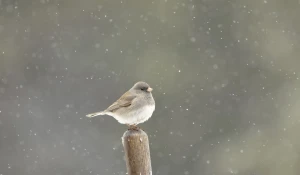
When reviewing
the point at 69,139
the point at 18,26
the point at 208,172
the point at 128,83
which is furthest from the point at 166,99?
the point at 18,26

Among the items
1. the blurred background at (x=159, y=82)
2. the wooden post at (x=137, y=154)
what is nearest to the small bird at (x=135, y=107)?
the wooden post at (x=137, y=154)

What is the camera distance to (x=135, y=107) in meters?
3.55

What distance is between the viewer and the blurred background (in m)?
10.1

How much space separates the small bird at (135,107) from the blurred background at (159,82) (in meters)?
6.16

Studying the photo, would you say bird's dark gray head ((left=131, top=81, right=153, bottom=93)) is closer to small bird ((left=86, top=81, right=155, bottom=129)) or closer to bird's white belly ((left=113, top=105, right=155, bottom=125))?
small bird ((left=86, top=81, right=155, bottom=129))

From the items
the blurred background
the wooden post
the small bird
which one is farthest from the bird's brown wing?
the blurred background

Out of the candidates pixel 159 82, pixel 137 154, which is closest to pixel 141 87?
pixel 137 154

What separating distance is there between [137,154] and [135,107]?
1.20 m

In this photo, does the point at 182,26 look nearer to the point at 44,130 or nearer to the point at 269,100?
the point at 269,100

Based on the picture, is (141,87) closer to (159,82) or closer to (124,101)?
(124,101)

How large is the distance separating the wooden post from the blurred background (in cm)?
743

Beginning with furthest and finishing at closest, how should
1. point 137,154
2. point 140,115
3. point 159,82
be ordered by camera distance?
1. point 159,82
2. point 140,115
3. point 137,154

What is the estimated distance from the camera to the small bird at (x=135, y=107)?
3537 millimetres

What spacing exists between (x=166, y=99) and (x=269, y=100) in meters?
1.94
